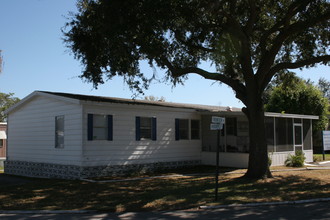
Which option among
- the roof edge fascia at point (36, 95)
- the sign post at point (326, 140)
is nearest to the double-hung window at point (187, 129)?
the roof edge fascia at point (36, 95)

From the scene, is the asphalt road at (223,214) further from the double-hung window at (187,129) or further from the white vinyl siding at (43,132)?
the double-hung window at (187,129)

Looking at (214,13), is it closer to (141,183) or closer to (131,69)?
(131,69)

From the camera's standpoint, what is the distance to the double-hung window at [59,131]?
16.3 meters

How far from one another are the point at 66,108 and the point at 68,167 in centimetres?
260

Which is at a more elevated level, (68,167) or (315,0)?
(315,0)

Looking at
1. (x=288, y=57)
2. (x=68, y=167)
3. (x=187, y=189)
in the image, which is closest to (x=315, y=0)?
(x=288, y=57)

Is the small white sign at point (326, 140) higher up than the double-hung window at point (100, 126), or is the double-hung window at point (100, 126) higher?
the double-hung window at point (100, 126)

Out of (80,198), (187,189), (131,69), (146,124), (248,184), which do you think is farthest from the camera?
→ (146,124)

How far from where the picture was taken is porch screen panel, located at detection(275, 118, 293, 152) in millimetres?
20250

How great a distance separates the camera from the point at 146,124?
58.2ft

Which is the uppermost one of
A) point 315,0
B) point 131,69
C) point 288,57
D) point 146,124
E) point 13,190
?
point 315,0

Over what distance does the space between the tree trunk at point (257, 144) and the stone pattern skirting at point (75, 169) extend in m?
5.03

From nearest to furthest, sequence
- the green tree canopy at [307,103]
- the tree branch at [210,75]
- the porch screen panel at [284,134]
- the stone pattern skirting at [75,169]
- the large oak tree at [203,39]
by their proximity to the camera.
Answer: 1. the large oak tree at [203,39]
2. the tree branch at [210,75]
3. the stone pattern skirting at [75,169]
4. the porch screen panel at [284,134]
5. the green tree canopy at [307,103]

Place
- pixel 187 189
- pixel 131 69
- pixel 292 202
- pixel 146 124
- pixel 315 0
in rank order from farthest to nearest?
pixel 146 124
pixel 131 69
pixel 315 0
pixel 187 189
pixel 292 202
